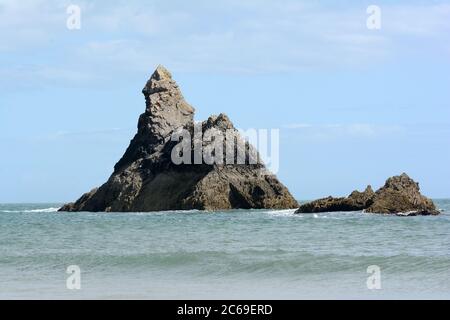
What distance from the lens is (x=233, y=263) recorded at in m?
23.0

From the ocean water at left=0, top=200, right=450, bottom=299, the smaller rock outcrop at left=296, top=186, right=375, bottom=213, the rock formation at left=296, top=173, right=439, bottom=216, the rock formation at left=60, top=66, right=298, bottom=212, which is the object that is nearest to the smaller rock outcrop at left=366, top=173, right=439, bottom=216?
the rock formation at left=296, top=173, right=439, bottom=216

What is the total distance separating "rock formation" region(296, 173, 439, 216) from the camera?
5066cm

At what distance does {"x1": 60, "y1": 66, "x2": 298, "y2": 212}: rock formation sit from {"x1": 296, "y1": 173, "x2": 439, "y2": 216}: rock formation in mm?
13600

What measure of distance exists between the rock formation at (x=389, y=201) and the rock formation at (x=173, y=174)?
1360 cm

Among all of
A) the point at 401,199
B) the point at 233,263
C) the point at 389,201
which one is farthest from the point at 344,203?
the point at 233,263

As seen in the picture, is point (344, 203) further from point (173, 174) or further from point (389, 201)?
point (173, 174)

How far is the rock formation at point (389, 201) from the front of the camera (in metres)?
50.7

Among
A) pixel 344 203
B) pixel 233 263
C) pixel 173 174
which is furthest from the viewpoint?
pixel 173 174

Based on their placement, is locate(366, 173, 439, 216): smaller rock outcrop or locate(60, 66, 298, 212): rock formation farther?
locate(60, 66, 298, 212): rock formation

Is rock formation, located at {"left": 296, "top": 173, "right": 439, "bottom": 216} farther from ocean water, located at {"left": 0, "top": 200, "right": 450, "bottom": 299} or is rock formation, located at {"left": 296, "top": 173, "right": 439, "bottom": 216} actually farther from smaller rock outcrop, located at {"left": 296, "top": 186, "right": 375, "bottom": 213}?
ocean water, located at {"left": 0, "top": 200, "right": 450, "bottom": 299}

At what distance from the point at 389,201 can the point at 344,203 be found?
4.40m
